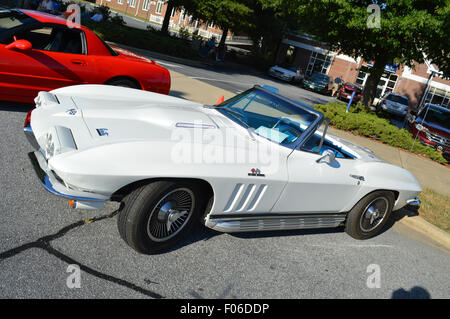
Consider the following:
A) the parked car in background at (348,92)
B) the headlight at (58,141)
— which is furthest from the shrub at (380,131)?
the parked car in background at (348,92)

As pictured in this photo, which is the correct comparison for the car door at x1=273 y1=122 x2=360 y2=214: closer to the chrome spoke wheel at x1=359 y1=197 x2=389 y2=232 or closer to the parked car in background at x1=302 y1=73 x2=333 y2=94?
the chrome spoke wheel at x1=359 y1=197 x2=389 y2=232

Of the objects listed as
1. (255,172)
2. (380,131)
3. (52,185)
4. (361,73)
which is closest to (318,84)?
(361,73)

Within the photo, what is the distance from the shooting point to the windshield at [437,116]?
14078mm

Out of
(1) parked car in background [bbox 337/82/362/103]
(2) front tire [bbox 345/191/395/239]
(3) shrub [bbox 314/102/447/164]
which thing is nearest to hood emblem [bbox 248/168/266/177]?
(2) front tire [bbox 345/191/395/239]

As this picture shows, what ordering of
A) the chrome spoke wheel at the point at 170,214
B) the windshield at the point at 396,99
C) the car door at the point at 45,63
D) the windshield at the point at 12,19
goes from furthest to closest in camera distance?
1. the windshield at the point at 396,99
2. the windshield at the point at 12,19
3. the car door at the point at 45,63
4. the chrome spoke wheel at the point at 170,214

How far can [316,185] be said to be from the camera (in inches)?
155

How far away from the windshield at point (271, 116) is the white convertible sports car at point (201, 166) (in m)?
0.01

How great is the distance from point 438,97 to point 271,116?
35.4m

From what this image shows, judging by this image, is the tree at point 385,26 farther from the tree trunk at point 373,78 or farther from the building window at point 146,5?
the building window at point 146,5

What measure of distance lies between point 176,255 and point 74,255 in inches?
33.9

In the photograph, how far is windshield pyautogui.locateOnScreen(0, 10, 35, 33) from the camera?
5.59 m

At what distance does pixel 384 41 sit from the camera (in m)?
11.3

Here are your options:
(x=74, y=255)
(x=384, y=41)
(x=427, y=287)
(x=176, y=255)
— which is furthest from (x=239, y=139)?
(x=384, y=41)

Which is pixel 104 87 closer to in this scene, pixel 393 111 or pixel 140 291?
pixel 140 291
